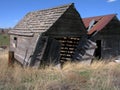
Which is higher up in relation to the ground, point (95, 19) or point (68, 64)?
point (95, 19)

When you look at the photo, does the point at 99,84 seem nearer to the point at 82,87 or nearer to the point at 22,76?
the point at 82,87

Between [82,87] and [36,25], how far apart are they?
29.0 ft

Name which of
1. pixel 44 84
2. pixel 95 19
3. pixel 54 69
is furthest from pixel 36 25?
pixel 44 84

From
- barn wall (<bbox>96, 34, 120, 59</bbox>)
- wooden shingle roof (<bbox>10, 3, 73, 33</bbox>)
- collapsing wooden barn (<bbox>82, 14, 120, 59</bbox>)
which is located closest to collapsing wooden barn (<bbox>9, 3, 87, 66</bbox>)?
wooden shingle roof (<bbox>10, 3, 73, 33</bbox>)

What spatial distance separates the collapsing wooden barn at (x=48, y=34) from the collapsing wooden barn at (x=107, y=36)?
1.87 metres

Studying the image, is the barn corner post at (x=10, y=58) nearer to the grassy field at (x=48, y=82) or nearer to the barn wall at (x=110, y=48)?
the grassy field at (x=48, y=82)

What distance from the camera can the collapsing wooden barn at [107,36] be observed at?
1986cm

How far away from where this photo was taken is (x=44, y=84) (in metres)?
9.77

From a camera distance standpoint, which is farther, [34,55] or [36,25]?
[36,25]

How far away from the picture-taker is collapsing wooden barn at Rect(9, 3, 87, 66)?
15.4m

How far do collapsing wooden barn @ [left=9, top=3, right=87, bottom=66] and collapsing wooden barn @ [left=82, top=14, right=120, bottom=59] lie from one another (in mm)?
1869

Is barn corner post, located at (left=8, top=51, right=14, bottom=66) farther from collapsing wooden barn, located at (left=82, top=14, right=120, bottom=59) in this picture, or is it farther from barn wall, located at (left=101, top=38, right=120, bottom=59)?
barn wall, located at (left=101, top=38, right=120, bottom=59)

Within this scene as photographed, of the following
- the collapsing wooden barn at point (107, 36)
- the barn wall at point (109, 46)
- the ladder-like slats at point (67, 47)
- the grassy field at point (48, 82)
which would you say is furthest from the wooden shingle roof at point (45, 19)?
the grassy field at point (48, 82)

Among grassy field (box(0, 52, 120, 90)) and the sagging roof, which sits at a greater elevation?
the sagging roof
